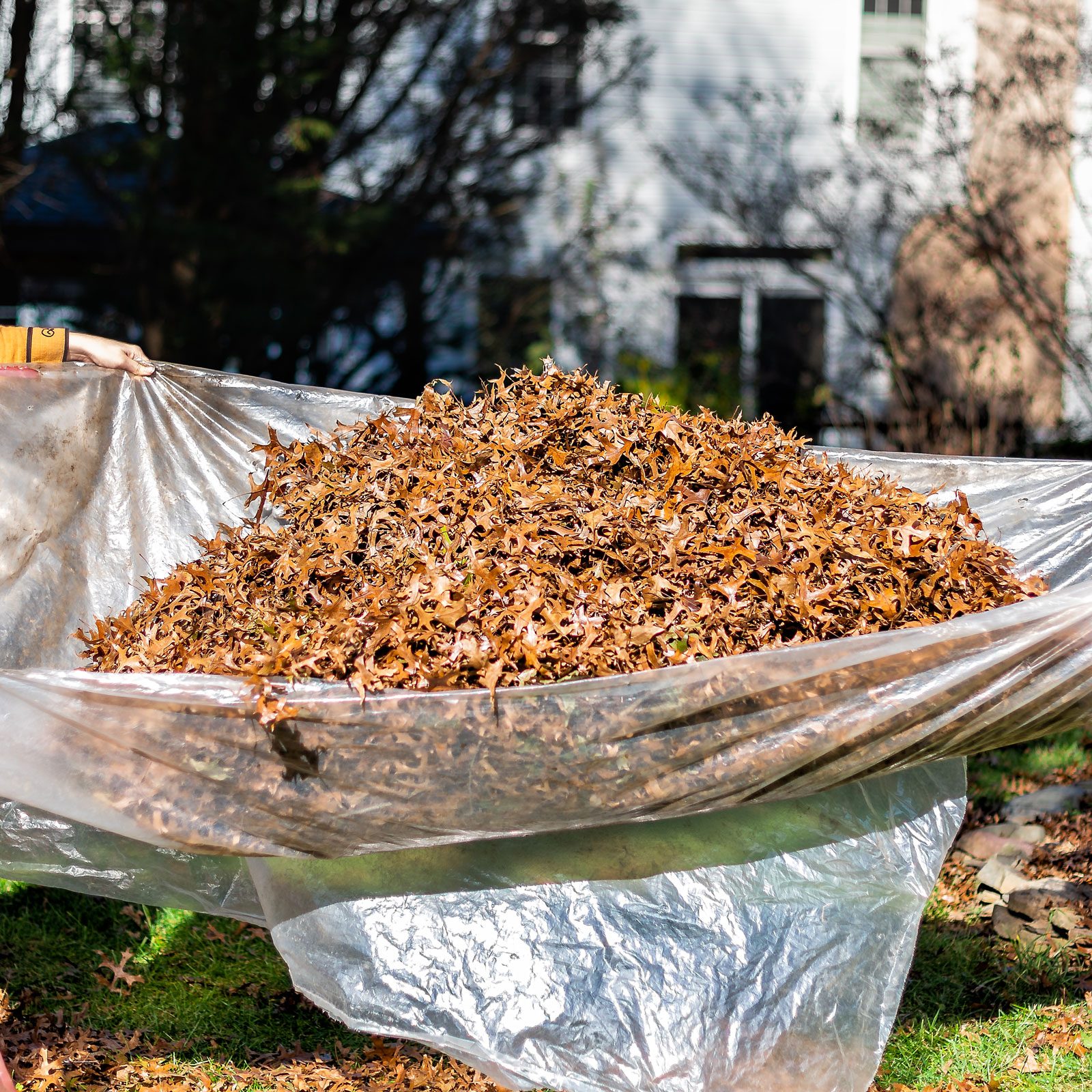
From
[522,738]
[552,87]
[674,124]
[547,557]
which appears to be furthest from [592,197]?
[522,738]

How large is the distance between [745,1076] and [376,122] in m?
9.67

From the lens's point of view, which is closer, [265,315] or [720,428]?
[720,428]

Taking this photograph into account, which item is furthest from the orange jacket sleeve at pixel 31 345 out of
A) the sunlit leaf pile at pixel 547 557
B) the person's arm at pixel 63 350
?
the sunlit leaf pile at pixel 547 557

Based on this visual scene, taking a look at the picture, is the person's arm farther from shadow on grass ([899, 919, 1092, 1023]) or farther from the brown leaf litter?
shadow on grass ([899, 919, 1092, 1023])

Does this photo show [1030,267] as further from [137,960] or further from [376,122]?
[137,960]

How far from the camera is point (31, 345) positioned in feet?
10.1

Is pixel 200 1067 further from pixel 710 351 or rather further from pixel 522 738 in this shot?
pixel 710 351

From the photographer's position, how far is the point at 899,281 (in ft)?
32.7

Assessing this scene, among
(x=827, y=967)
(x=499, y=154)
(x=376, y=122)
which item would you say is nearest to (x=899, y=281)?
(x=499, y=154)

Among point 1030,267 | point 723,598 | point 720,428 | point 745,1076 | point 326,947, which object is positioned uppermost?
point 1030,267

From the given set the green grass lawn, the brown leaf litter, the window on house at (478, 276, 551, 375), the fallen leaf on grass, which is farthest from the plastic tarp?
the window on house at (478, 276, 551, 375)

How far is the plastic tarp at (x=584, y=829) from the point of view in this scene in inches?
79.1

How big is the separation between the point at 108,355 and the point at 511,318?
8.60m

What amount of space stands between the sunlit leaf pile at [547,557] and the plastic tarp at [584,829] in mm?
144
